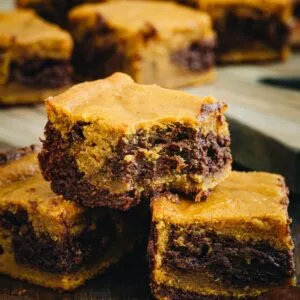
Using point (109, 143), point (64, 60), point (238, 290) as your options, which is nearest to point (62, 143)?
point (109, 143)

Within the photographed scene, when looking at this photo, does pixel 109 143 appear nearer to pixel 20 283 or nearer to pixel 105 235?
pixel 105 235

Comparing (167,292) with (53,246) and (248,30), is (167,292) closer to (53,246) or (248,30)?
(53,246)

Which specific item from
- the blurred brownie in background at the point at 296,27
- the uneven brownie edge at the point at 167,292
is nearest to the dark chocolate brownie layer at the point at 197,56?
the blurred brownie in background at the point at 296,27

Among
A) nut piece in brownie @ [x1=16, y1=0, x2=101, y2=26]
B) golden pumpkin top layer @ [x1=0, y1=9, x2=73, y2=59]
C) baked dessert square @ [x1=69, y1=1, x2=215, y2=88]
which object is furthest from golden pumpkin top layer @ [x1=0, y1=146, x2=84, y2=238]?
nut piece in brownie @ [x1=16, y1=0, x2=101, y2=26]

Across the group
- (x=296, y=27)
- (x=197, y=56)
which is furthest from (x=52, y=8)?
(x=296, y=27)

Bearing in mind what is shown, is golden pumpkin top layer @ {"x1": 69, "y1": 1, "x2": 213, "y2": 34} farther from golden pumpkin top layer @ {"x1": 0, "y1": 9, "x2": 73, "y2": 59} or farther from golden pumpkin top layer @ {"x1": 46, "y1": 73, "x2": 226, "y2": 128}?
golden pumpkin top layer @ {"x1": 46, "y1": 73, "x2": 226, "y2": 128}

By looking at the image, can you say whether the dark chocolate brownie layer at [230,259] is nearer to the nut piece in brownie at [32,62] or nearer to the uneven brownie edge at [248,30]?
the nut piece in brownie at [32,62]
